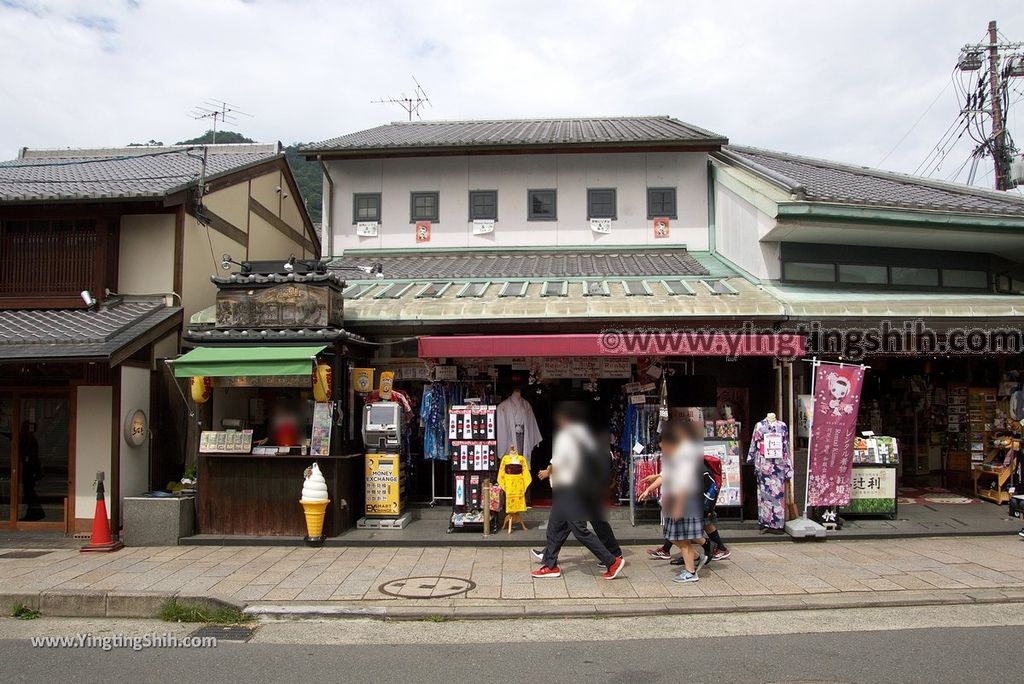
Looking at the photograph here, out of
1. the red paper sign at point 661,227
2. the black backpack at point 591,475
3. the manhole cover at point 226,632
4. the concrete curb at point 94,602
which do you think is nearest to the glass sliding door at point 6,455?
the concrete curb at point 94,602

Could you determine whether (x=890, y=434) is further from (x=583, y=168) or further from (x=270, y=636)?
(x=270, y=636)

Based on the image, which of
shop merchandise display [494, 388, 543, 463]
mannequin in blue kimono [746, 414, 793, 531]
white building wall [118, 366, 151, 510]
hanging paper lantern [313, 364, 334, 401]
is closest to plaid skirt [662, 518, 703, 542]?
mannequin in blue kimono [746, 414, 793, 531]

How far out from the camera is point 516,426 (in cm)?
1124

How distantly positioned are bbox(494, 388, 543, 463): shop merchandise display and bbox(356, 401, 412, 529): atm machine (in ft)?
5.31

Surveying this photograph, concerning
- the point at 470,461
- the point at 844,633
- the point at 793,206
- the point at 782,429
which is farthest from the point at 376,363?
the point at 844,633

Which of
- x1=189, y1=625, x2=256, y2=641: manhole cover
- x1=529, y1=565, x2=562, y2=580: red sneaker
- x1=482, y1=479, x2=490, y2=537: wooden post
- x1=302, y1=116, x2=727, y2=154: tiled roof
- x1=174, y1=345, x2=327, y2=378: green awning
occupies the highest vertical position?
x1=302, y1=116, x2=727, y2=154: tiled roof

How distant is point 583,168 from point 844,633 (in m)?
11.2

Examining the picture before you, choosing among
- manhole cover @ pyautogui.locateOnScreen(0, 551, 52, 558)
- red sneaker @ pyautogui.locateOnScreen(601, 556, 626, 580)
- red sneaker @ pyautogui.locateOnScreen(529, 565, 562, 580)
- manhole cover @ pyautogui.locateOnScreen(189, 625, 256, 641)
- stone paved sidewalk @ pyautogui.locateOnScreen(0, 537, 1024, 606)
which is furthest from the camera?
manhole cover @ pyautogui.locateOnScreen(0, 551, 52, 558)

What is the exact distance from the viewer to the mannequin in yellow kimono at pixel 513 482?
34.0ft

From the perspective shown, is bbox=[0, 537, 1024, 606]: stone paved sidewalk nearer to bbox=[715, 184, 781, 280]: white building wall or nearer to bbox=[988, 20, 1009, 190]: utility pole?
bbox=[715, 184, 781, 280]: white building wall

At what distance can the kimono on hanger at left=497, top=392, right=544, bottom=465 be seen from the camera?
11.2m

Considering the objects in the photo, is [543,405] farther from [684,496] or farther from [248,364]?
[248,364]

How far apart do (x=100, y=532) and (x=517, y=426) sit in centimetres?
616

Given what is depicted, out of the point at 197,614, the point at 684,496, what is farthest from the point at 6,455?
the point at 684,496
